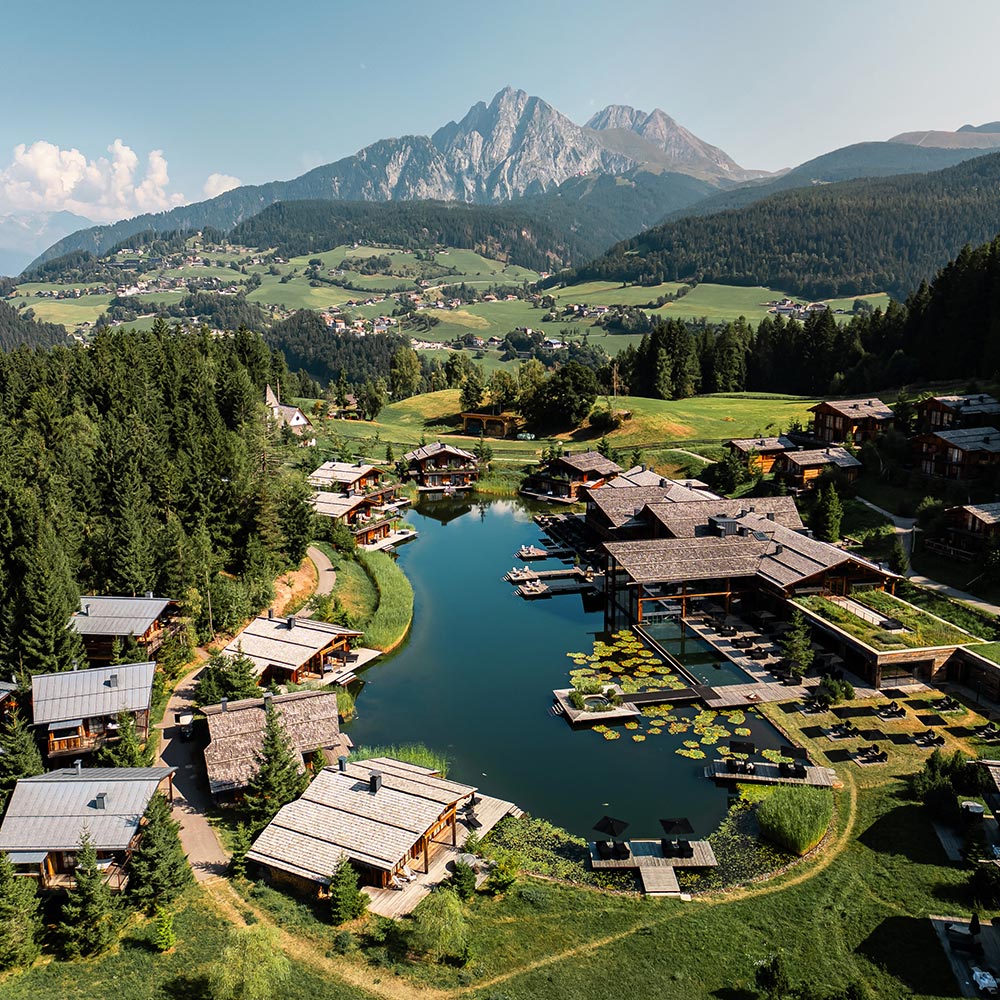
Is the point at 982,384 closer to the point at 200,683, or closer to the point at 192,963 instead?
the point at 200,683

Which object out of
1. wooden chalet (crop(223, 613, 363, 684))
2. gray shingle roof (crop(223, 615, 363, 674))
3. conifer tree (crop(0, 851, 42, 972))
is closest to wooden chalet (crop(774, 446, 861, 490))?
wooden chalet (crop(223, 613, 363, 684))

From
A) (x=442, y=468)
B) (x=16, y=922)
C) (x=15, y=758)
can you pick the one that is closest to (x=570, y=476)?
(x=442, y=468)

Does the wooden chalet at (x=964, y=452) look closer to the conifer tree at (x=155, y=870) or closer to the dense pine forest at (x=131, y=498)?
the dense pine forest at (x=131, y=498)

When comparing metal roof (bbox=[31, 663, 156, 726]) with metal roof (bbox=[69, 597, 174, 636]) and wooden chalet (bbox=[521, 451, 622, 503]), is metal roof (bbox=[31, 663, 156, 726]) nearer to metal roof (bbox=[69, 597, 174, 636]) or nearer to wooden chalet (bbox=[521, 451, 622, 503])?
metal roof (bbox=[69, 597, 174, 636])

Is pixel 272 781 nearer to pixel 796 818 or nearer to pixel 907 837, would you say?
pixel 796 818

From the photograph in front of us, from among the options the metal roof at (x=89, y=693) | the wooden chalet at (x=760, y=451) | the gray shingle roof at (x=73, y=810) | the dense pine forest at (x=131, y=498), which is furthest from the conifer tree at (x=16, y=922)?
the wooden chalet at (x=760, y=451)

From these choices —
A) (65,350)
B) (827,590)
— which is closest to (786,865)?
(827,590)
